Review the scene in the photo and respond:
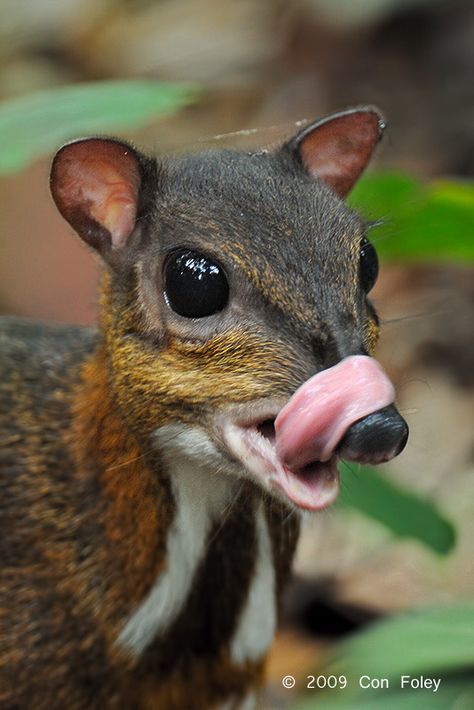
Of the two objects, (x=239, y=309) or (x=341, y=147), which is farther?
(x=341, y=147)

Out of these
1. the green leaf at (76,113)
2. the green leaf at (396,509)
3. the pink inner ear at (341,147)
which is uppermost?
the green leaf at (76,113)

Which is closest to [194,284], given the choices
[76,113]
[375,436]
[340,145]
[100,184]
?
[100,184]

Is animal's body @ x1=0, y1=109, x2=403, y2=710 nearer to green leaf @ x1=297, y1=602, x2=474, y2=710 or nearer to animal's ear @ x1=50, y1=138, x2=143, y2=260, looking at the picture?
animal's ear @ x1=50, y1=138, x2=143, y2=260

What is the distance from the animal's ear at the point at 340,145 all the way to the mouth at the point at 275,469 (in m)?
1.20

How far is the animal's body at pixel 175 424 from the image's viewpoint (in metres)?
4.12

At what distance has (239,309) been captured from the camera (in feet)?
13.8

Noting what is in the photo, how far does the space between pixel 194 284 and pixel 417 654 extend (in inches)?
53.5

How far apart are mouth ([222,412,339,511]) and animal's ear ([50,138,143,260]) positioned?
0.91 metres

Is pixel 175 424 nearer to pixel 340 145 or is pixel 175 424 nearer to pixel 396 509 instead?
pixel 340 145

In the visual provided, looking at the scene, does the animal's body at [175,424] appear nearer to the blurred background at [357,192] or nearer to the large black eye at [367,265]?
the large black eye at [367,265]

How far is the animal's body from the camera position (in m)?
4.12

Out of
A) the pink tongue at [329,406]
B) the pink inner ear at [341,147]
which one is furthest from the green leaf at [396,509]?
the pink tongue at [329,406]

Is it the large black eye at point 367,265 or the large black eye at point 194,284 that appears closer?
the large black eye at point 194,284

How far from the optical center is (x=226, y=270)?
4250 millimetres
